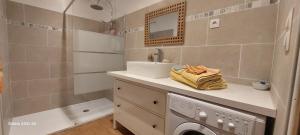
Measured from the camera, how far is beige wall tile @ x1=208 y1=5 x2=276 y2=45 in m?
0.94

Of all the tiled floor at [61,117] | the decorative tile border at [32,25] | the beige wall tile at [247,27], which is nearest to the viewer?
the beige wall tile at [247,27]

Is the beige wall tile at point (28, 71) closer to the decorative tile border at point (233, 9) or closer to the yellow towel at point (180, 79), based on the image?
the yellow towel at point (180, 79)

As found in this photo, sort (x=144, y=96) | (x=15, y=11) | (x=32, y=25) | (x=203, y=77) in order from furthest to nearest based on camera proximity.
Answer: (x=32, y=25)
(x=15, y=11)
(x=144, y=96)
(x=203, y=77)

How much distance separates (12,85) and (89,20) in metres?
1.38

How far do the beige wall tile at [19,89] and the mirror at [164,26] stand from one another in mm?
1810

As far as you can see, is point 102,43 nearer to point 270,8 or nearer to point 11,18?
point 11,18

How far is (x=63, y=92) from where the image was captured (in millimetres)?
2146

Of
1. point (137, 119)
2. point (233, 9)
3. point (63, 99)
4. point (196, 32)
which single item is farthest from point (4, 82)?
point (233, 9)

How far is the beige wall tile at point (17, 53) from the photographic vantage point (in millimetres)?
1678

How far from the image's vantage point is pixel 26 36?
1.77m

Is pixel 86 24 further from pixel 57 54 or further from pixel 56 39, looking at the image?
pixel 57 54

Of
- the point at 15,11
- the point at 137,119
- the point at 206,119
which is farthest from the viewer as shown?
the point at 15,11

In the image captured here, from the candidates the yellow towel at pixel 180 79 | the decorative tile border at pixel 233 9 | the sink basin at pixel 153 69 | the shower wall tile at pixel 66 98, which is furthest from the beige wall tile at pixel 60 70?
the decorative tile border at pixel 233 9

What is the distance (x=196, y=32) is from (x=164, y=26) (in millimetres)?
413
